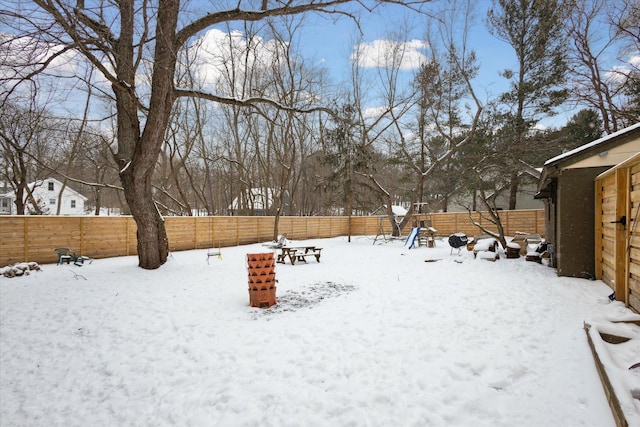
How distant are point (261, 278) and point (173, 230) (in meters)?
9.07

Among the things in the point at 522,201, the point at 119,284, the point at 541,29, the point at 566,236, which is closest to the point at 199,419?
the point at 119,284

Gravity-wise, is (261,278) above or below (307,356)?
above

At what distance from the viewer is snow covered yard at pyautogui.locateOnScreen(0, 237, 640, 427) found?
2.54 meters

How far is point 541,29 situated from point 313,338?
18909 millimetres

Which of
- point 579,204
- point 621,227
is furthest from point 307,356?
point 579,204

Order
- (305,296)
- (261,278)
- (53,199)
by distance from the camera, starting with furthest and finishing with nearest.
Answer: (53,199) → (305,296) → (261,278)

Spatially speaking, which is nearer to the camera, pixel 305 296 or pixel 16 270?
pixel 305 296

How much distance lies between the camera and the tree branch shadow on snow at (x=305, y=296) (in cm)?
529

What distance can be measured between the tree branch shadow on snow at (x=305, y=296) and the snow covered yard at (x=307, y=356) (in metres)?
0.04

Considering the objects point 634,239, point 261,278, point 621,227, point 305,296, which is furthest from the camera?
point 305,296

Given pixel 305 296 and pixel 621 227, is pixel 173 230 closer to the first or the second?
pixel 305 296

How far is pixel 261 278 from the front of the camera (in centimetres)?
547

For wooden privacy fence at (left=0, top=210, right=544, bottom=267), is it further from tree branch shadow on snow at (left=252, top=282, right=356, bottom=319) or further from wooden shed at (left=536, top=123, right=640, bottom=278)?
wooden shed at (left=536, top=123, right=640, bottom=278)

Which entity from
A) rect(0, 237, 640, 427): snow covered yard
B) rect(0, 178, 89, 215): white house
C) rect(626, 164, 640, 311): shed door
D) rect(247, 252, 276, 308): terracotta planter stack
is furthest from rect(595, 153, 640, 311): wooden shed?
rect(0, 178, 89, 215): white house
